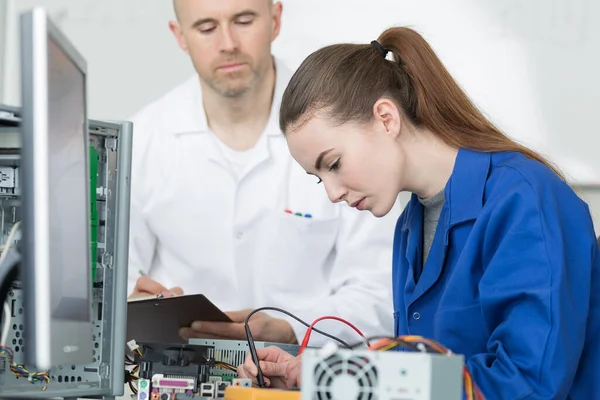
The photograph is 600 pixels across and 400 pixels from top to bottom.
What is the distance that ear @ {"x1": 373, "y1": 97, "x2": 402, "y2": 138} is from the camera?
4.93ft

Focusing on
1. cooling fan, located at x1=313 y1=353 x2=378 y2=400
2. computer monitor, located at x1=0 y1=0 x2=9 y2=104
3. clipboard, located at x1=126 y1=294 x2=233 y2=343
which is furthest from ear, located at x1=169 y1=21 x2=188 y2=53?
cooling fan, located at x1=313 y1=353 x2=378 y2=400

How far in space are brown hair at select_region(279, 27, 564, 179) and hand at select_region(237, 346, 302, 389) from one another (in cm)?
43

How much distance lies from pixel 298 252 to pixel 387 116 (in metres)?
1.12

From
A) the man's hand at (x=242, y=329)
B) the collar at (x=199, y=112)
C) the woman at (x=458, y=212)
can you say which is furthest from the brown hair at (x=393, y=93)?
the collar at (x=199, y=112)

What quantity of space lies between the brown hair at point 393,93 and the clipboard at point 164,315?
45cm

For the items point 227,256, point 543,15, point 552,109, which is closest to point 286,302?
point 227,256

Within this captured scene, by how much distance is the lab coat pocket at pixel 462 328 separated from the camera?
1417mm

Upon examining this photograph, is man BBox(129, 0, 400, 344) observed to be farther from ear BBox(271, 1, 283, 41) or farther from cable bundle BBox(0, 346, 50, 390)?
cable bundle BBox(0, 346, 50, 390)

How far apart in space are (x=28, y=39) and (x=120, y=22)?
2253 millimetres

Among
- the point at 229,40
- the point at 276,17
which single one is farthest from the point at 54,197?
the point at 276,17

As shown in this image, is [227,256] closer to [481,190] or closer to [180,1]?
[180,1]

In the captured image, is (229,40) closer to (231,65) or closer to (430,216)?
(231,65)

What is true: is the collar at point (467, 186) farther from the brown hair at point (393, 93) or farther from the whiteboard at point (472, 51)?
the whiteboard at point (472, 51)

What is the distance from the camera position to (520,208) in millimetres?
1328
